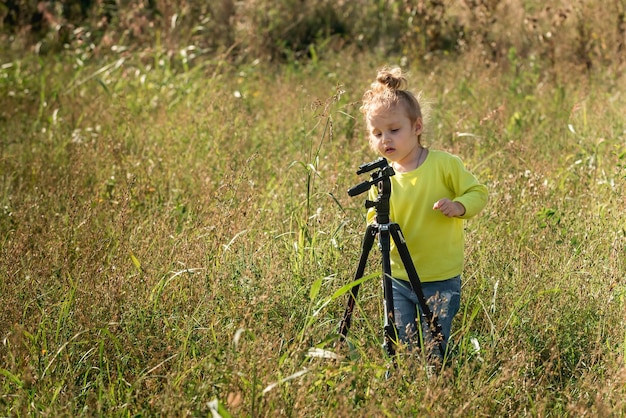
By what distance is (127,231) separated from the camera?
14.4 ft

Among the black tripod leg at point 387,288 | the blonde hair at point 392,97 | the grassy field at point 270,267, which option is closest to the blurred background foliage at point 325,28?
the grassy field at point 270,267

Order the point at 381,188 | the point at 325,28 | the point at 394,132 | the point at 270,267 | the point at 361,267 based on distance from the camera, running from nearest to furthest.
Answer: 1. the point at 381,188
2. the point at 361,267
3. the point at 394,132
4. the point at 270,267
5. the point at 325,28

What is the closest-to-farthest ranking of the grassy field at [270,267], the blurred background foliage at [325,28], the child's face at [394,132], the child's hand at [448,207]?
the grassy field at [270,267]
the child's hand at [448,207]
the child's face at [394,132]
the blurred background foliage at [325,28]

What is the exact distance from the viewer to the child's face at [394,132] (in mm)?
3426

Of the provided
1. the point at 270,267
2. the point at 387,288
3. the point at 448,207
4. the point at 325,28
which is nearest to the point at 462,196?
the point at 448,207

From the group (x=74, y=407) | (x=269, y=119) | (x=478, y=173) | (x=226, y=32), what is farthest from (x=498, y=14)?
(x=74, y=407)

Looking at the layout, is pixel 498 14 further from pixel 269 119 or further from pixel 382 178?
pixel 382 178

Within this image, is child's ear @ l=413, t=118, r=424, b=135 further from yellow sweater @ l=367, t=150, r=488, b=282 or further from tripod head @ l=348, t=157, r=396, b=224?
tripod head @ l=348, t=157, r=396, b=224

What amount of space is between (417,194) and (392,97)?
0.38 metres

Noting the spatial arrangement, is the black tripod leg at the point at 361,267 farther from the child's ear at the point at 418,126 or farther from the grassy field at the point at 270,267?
the child's ear at the point at 418,126

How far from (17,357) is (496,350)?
175 centimetres

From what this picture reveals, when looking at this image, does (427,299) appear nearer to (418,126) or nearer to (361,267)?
(361,267)

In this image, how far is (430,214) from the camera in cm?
344

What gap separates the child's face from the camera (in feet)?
11.2
